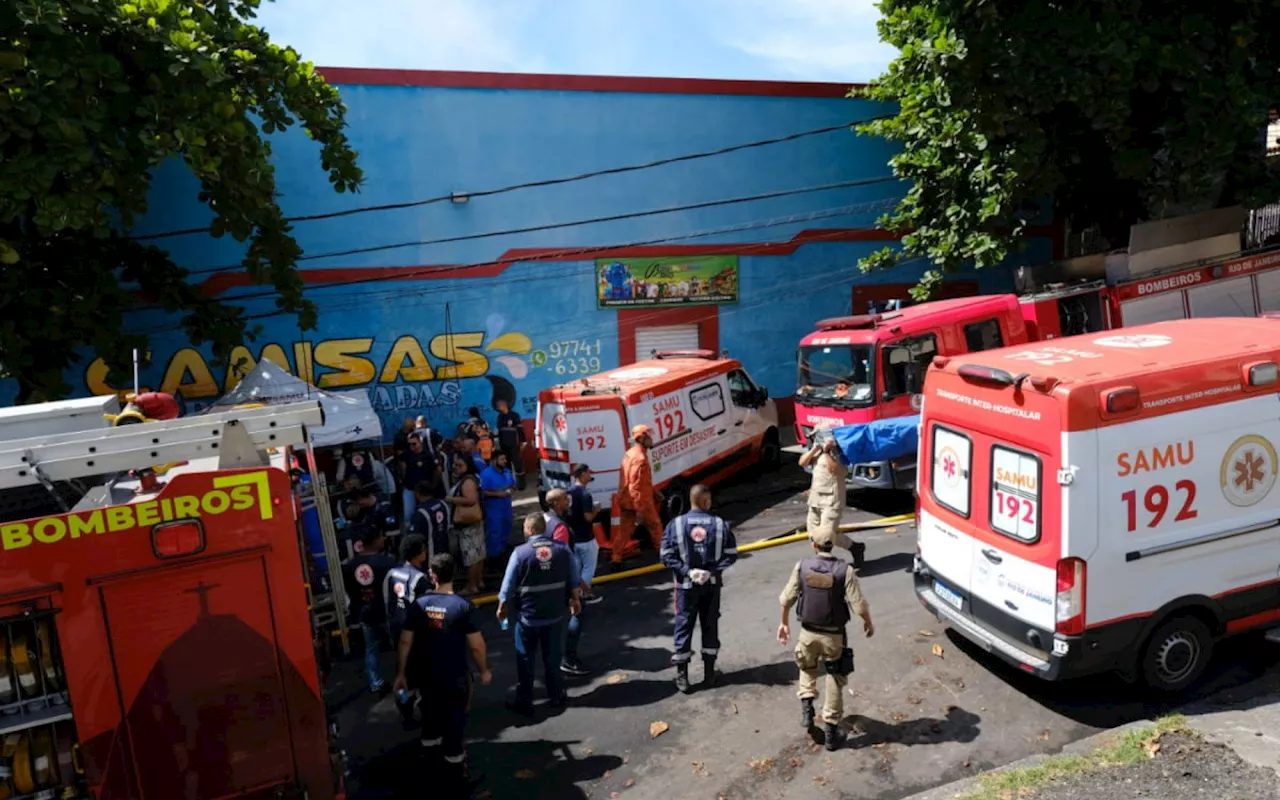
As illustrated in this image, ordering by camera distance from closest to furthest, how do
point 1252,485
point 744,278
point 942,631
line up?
point 1252,485 < point 942,631 < point 744,278

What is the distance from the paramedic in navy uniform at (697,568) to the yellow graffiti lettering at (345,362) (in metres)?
10.5

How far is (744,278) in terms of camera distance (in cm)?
1861

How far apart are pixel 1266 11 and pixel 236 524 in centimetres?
1713

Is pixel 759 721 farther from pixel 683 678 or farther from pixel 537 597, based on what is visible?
pixel 537 597

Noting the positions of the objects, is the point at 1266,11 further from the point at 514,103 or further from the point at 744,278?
the point at 514,103

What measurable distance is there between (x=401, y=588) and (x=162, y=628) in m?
2.03

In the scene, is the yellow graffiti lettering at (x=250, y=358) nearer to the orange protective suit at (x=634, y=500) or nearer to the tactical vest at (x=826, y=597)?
the orange protective suit at (x=634, y=500)

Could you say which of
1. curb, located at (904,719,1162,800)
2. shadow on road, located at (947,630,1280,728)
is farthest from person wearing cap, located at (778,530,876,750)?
shadow on road, located at (947,630,1280,728)

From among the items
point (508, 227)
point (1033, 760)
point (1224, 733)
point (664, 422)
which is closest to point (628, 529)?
point (664, 422)

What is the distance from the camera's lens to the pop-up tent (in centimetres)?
1223

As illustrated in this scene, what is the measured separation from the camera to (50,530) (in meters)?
3.96

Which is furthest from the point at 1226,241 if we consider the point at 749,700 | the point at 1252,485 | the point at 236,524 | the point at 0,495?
the point at 0,495

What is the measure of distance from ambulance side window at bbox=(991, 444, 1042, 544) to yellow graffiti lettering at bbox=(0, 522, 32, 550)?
20.2 feet

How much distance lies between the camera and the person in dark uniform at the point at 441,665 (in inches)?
227
